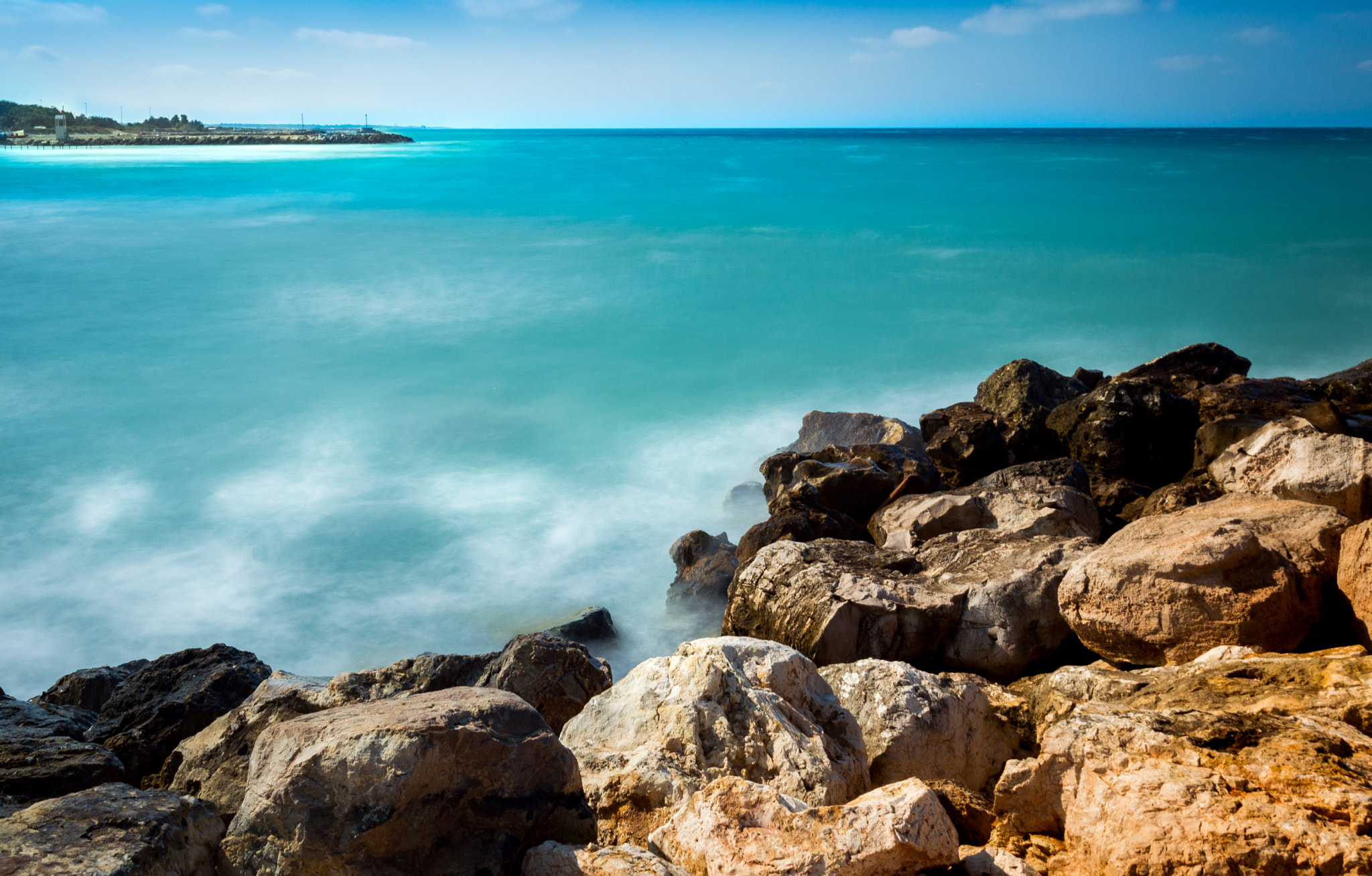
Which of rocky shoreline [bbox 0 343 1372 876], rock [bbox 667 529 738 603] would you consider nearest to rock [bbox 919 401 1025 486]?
rocky shoreline [bbox 0 343 1372 876]

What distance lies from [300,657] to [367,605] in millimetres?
780

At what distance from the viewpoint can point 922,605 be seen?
452cm

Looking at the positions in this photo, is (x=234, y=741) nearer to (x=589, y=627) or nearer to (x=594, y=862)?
(x=594, y=862)

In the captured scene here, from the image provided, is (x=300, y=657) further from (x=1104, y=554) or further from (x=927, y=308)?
(x=927, y=308)

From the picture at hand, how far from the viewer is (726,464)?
1052 cm

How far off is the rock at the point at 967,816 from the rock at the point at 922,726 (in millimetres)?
443

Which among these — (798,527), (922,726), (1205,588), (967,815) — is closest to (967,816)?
(967,815)

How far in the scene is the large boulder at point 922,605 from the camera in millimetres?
4387

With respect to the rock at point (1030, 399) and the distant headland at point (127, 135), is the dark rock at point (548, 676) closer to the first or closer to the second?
the rock at point (1030, 399)

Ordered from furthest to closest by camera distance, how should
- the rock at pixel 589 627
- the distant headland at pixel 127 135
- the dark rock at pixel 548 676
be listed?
the distant headland at pixel 127 135 → the rock at pixel 589 627 → the dark rock at pixel 548 676

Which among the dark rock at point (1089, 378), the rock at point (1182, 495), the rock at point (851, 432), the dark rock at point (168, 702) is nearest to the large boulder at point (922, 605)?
the rock at point (1182, 495)

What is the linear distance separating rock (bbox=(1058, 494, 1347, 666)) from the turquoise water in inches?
129

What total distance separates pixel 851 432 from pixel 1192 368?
3.16 metres

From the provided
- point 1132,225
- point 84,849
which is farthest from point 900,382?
point 1132,225
